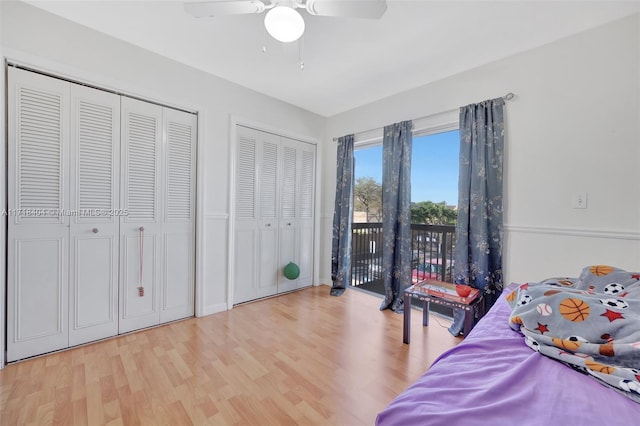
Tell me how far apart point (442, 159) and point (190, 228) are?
9.02ft

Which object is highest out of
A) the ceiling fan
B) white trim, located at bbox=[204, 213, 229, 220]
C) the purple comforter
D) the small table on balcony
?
the ceiling fan

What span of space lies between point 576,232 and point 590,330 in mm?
1415

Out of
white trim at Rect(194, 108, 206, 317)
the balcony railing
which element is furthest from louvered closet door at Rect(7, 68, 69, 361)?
the balcony railing

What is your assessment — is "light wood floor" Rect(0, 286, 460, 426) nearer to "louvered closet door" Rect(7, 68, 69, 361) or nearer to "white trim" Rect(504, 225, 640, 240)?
"louvered closet door" Rect(7, 68, 69, 361)

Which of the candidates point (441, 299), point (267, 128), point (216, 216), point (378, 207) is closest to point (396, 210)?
point (378, 207)

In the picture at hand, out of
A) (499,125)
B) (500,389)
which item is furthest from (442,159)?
(500,389)

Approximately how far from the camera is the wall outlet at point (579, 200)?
1.88 metres

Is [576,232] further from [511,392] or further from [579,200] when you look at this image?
[511,392]

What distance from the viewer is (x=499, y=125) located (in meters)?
2.21

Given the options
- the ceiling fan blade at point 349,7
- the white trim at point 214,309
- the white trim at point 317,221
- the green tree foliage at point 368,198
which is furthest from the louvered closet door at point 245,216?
the ceiling fan blade at point 349,7

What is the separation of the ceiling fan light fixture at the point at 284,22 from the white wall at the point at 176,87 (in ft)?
4.90

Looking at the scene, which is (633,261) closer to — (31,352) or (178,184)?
(178,184)

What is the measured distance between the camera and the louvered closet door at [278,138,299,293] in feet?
11.0

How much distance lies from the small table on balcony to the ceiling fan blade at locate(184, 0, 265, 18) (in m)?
2.30
